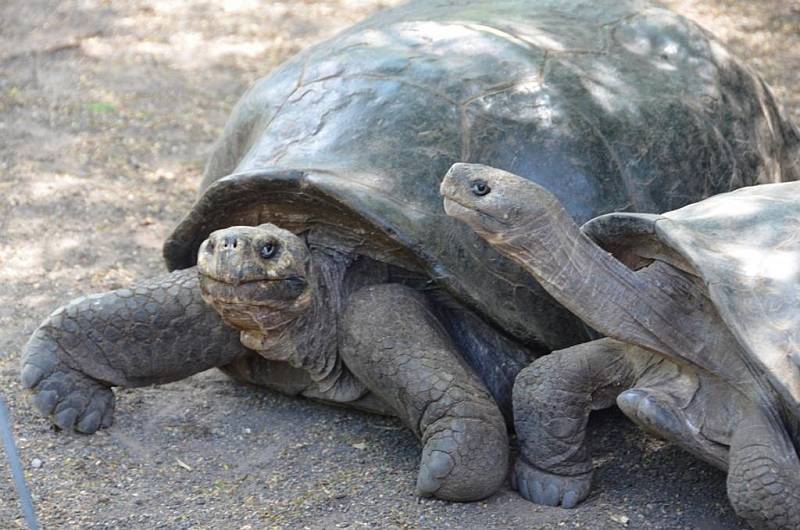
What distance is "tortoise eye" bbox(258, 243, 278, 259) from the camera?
12.4ft

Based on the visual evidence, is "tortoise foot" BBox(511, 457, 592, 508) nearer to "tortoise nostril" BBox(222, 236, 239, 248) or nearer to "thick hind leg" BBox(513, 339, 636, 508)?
"thick hind leg" BBox(513, 339, 636, 508)

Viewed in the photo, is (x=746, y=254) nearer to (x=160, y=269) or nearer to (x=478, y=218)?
(x=478, y=218)

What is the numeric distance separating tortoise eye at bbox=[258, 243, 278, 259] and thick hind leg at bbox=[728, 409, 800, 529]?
1462 mm

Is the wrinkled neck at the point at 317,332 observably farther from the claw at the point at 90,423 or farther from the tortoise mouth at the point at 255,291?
the claw at the point at 90,423

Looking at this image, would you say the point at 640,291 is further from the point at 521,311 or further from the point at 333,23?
the point at 333,23

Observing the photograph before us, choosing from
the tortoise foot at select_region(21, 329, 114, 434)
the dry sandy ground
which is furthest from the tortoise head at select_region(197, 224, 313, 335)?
the tortoise foot at select_region(21, 329, 114, 434)

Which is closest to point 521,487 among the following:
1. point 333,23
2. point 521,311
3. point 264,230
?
point 521,311

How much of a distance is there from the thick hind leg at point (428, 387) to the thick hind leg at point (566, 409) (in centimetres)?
11

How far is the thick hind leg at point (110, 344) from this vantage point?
4.14 metres

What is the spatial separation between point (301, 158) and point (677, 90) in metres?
1.41

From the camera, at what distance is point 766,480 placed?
3.29 meters

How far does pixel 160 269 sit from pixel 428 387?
6.38 ft

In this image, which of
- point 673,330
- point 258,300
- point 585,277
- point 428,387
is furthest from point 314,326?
point 673,330

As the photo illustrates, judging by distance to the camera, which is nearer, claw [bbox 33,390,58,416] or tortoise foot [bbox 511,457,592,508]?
tortoise foot [bbox 511,457,592,508]
